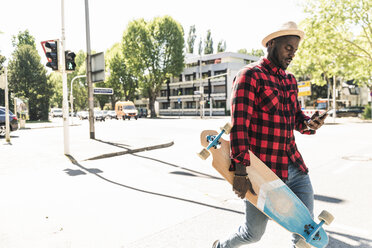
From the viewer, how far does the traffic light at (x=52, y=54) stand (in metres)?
8.84

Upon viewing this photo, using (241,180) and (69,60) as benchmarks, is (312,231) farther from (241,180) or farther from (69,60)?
(69,60)

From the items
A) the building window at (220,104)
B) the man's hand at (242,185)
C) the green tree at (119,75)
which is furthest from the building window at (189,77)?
the man's hand at (242,185)

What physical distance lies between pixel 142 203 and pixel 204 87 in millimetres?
54103

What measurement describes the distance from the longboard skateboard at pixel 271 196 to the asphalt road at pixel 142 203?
98cm

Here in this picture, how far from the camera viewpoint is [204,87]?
57.6 metres

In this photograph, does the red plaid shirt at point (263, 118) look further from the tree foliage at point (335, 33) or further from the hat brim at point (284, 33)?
the tree foliage at point (335, 33)

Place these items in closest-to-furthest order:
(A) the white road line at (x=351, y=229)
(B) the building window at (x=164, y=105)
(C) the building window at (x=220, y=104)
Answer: (A) the white road line at (x=351, y=229), (C) the building window at (x=220, y=104), (B) the building window at (x=164, y=105)

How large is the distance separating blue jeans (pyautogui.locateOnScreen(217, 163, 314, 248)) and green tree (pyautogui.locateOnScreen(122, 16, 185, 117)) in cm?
4392

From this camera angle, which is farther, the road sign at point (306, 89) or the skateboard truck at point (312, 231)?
the road sign at point (306, 89)

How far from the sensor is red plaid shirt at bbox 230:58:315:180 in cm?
193

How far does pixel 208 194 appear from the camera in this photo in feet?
15.4

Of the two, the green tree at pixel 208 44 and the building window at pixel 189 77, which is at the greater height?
the green tree at pixel 208 44

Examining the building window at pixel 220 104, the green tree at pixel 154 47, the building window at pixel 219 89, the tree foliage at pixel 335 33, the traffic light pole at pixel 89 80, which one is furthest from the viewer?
the building window at pixel 219 89

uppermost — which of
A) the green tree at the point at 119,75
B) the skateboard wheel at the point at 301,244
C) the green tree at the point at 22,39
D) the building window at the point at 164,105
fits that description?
the green tree at the point at 22,39
